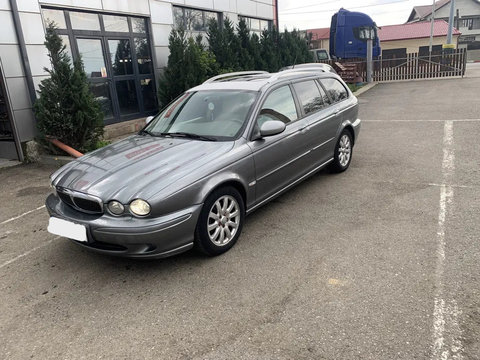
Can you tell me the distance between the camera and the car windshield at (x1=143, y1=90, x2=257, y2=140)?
4.21 meters

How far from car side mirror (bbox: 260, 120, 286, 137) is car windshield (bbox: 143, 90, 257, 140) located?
9.5 inches

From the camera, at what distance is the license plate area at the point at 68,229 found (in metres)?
3.32

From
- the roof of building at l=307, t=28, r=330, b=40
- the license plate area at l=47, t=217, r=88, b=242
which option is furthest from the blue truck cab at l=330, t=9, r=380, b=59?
the roof of building at l=307, t=28, r=330, b=40

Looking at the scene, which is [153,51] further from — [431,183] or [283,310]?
[283,310]

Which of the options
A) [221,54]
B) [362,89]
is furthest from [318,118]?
[362,89]

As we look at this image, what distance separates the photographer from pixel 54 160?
7727 millimetres

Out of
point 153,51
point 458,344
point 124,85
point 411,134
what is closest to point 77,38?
point 124,85

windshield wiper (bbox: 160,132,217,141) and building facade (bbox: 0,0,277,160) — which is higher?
building facade (bbox: 0,0,277,160)

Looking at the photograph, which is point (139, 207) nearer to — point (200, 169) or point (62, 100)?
point (200, 169)

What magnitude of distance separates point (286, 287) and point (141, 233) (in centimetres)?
126

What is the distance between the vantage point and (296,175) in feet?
15.8

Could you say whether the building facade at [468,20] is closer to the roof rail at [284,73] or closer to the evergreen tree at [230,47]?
the evergreen tree at [230,47]

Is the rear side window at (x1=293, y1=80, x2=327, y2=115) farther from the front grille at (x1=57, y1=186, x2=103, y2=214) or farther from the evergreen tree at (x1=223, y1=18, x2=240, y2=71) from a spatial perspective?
the evergreen tree at (x1=223, y1=18, x2=240, y2=71)

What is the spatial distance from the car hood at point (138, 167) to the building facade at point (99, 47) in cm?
480
